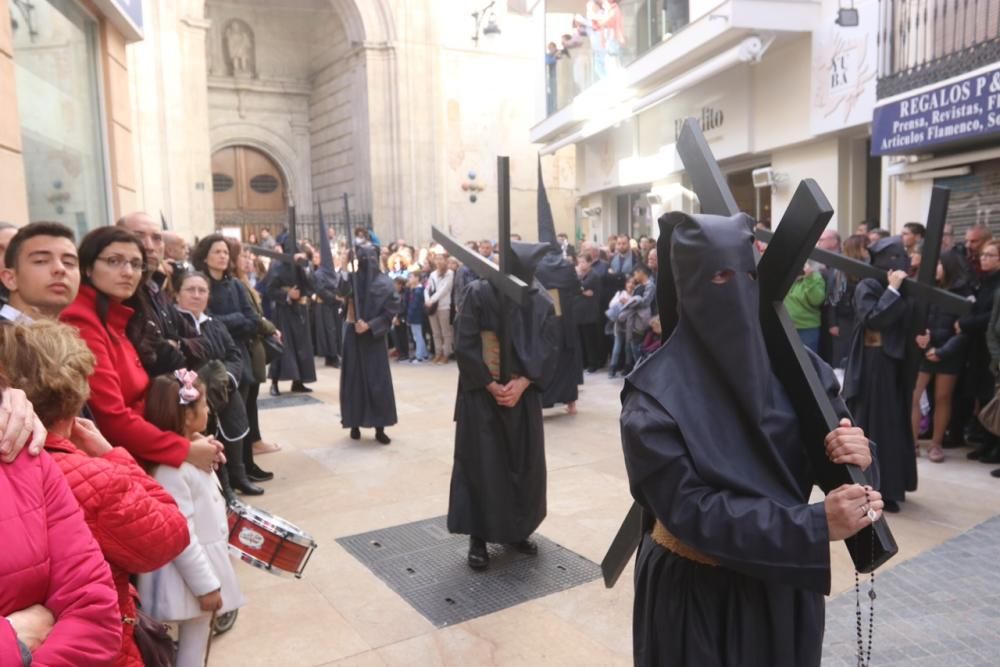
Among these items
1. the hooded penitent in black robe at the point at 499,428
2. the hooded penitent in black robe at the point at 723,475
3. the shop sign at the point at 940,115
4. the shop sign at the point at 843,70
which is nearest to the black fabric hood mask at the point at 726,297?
the hooded penitent in black robe at the point at 723,475

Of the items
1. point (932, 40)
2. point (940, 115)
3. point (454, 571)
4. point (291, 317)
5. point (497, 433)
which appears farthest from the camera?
point (291, 317)

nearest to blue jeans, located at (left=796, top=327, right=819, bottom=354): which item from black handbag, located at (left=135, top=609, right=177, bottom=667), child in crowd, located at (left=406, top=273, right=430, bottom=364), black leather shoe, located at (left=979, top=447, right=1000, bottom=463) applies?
black leather shoe, located at (left=979, top=447, right=1000, bottom=463)

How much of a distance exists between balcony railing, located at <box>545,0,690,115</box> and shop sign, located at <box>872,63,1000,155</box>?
482cm

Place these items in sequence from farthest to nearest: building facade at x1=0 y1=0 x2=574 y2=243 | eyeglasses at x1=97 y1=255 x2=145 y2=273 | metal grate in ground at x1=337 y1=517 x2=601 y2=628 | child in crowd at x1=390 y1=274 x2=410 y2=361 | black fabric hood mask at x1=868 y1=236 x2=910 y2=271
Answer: building facade at x1=0 y1=0 x2=574 y2=243
child in crowd at x1=390 y1=274 x2=410 y2=361
black fabric hood mask at x1=868 y1=236 x2=910 y2=271
metal grate in ground at x1=337 y1=517 x2=601 y2=628
eyeglasses at x1=97 y1=255 x2=145 y2=273

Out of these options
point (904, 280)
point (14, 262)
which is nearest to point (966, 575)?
point (904, 280)

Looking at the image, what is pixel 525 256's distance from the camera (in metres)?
4.69

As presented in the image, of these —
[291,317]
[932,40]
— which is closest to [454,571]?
[291,317]

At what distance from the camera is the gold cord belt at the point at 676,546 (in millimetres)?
2016

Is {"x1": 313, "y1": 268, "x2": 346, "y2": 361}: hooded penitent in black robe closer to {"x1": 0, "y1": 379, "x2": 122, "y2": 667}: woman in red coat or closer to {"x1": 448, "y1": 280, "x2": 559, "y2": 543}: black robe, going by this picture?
{"x1": 448, "y1": 280, "x2": 559, "y2": 543}: black robe

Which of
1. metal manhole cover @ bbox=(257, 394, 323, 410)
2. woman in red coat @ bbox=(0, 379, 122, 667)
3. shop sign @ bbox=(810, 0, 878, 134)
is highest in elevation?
shop sign @ bbox=(810, 0, 878, 134)

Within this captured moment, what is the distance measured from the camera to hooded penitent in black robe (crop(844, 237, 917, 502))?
211 inches

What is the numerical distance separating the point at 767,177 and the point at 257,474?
974 cm

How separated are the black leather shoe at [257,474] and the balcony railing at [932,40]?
8950 millimetres

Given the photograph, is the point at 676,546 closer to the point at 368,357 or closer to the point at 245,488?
the point at 245,488
